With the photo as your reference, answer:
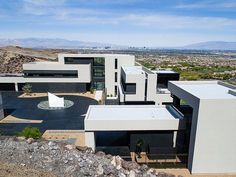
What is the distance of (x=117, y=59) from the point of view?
4838 centimetres

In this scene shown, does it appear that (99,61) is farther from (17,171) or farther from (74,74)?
(17,171)

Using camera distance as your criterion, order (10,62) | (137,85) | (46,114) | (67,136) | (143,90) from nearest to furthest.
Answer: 1. (67,136)
2. (137,85)
3. (143,90)
4. (46,114)
5. (10,62)

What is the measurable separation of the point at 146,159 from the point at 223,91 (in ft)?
36.3

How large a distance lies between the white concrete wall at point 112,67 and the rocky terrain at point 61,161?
32.5m

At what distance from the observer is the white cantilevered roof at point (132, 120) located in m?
21.3

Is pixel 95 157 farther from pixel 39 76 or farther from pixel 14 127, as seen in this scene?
pixel 39 76

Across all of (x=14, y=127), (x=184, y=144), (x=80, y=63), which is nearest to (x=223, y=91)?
(x=184, y=144)

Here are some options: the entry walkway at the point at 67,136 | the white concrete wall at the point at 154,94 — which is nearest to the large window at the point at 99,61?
the white concrete wall at the point at 154,94

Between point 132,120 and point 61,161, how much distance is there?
8339 millimetres

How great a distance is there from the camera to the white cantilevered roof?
2127cm

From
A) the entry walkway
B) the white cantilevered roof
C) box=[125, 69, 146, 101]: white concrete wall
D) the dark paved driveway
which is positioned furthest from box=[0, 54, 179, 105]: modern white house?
the white cantilevered roof

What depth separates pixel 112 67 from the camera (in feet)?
161

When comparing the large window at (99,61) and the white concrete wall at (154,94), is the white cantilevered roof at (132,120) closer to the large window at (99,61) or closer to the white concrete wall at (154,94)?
the white concrete wall at (154,94)

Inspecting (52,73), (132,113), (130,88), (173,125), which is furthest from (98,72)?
(173,125)
